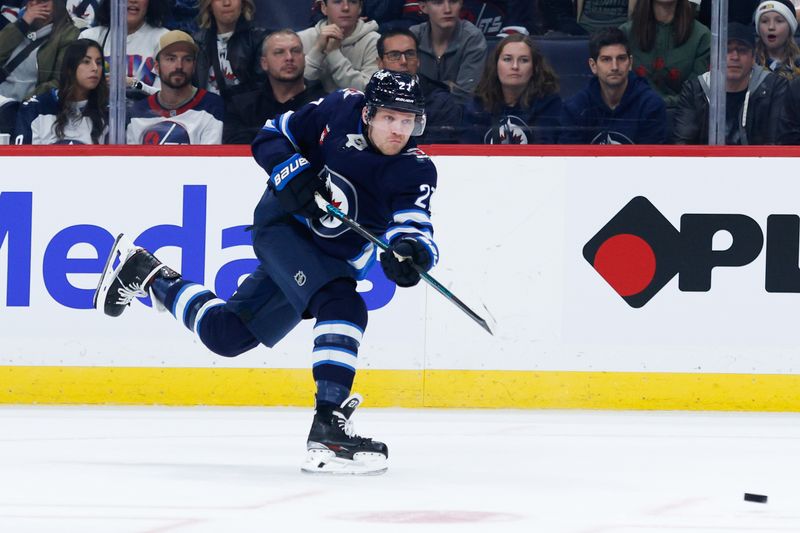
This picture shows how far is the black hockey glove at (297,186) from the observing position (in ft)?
13.6

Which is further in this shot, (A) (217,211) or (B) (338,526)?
(A) (217,211)


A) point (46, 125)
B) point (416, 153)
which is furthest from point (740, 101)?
point (46, 125)

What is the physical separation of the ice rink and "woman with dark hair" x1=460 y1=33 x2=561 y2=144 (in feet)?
3.80

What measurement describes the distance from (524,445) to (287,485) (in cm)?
130

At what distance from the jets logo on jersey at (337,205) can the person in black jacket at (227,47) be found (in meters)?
2.10

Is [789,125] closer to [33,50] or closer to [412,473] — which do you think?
[412,473]

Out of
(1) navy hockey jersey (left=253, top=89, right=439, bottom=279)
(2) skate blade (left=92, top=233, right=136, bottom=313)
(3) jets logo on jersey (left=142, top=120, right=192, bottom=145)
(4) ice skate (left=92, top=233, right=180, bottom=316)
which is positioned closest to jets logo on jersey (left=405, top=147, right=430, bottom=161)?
(1) navy hockey jersey (left=253, top=89, right=439, bottom=279)

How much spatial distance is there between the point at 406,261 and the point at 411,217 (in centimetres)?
17

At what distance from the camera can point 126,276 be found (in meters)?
4.84

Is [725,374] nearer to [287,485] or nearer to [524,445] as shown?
[524,445]

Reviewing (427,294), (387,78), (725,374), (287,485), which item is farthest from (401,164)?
(725,374)

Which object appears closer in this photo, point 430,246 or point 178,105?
point 430,246

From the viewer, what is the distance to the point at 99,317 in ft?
→ 20.0

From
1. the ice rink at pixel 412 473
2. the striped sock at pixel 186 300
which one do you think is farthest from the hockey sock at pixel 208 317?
the ice rink at pixel 412 473
